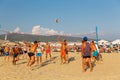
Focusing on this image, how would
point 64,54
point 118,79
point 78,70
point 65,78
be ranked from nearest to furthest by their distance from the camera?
point 118,79 → point 65,78 → point 78,70 → point 64,54

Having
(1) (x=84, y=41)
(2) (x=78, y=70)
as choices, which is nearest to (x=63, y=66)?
(2) (x=78, y=70)

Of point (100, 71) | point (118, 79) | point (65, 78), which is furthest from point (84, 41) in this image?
point (118, 79)

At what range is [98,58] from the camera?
1186 cm

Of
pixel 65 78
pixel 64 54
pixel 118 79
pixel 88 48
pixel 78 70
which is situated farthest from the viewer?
pixel 64 54

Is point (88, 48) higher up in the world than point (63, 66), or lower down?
higher up

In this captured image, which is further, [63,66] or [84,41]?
[63,66]

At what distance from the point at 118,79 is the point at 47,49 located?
23.4ft

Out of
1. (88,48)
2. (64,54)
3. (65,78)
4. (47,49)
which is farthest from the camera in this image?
(47,49)

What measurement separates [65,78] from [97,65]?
2.89 meters

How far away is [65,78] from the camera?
818cm

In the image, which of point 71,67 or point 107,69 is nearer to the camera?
point 107,69

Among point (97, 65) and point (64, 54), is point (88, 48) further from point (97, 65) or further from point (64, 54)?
point (64, 54)

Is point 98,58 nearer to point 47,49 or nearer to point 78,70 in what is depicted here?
point 78,70

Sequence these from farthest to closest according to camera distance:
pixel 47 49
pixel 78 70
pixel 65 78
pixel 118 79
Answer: pixel 47 49, pixel 78 70, pixel 65 78, pixel 118 79
